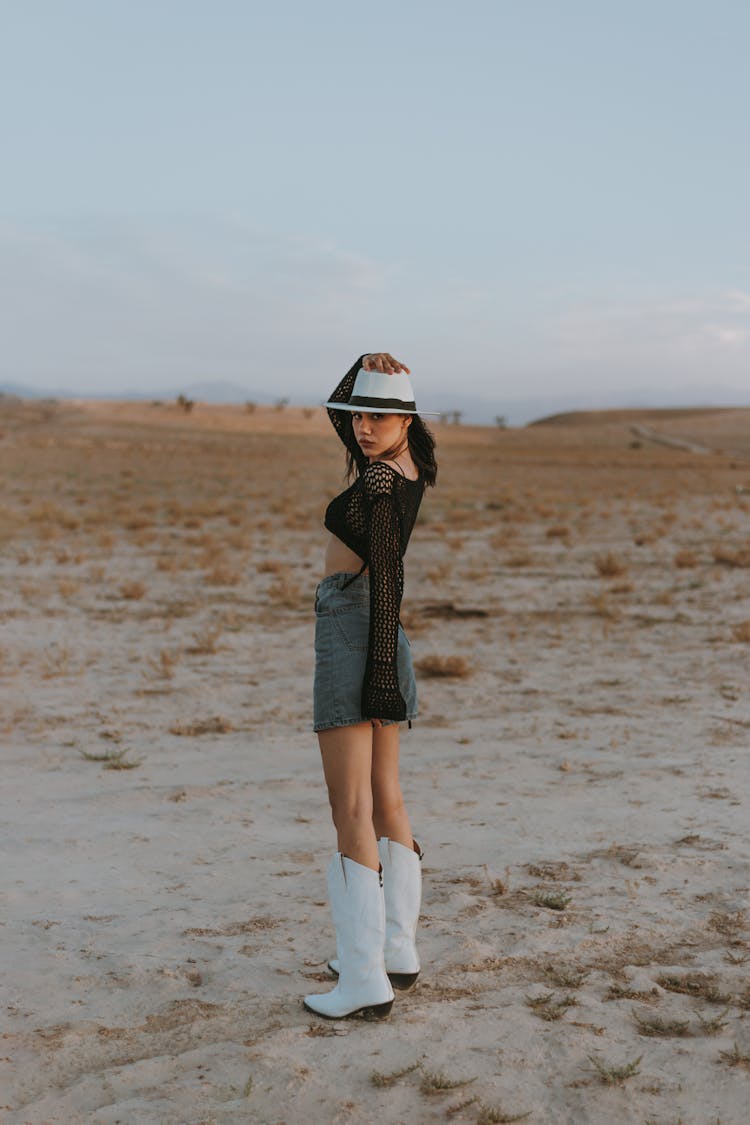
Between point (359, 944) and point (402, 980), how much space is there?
1.13 ft

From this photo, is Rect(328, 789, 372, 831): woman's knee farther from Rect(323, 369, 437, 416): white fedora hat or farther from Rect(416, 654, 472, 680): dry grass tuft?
Rect(416, 654, 472, 680): dry grass tuft

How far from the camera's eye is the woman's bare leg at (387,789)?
3.54 meters

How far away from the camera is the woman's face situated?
3.33 metres

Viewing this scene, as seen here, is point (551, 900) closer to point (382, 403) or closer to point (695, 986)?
point (695, 986)

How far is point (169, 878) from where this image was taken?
4836 mm

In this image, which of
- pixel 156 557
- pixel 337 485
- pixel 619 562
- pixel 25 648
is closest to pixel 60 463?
pixel 337 485

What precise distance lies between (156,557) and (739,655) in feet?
31.8

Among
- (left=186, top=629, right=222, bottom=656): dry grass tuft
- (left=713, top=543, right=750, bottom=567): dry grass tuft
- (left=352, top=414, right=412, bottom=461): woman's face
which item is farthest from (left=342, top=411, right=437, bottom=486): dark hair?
(left=713, top=543, right=750, bottom=567): dry grass tuft

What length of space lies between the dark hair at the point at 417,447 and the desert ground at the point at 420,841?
5.77 feet

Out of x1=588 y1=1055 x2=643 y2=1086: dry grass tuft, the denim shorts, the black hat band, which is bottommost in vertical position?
x1=588 y1=1055 x2=643 y2=1086: dry grass tuft

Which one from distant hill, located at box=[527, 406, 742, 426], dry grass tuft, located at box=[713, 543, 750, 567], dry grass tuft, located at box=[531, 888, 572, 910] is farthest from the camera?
distant hill, located at box=[527, 406, 742, 426]

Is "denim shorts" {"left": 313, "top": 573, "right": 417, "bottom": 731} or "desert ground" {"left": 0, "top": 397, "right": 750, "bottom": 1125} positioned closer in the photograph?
"desert ground" {"left": 0, "top": 397, "right": 750, "bottom": 1125}

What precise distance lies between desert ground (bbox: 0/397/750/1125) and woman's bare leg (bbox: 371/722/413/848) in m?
0.56

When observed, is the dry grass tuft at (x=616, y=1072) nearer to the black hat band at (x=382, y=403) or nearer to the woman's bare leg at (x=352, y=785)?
the woman's bare leg at (x=352, y=785)
